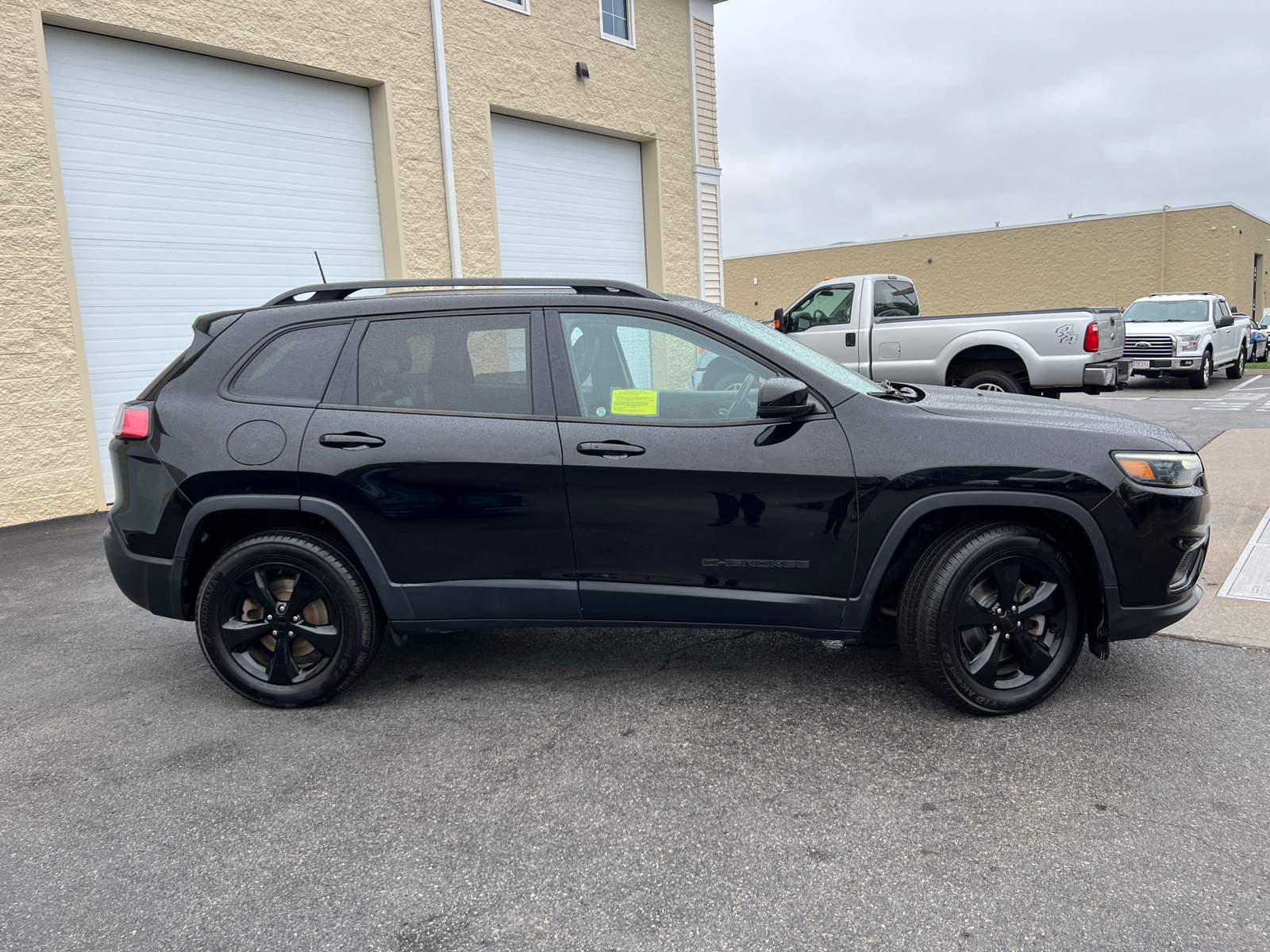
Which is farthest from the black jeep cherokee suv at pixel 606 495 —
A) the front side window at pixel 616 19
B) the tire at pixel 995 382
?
the front side window at pixel 616 19

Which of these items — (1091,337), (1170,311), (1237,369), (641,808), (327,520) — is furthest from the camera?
(1237,369)

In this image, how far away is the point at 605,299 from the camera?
379 cm

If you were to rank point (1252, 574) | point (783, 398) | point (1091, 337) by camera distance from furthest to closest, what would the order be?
point (1091, 337), point (1252, 574), point (783, 398)

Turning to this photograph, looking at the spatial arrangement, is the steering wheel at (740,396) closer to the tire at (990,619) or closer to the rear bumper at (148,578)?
the tire at (990,619)

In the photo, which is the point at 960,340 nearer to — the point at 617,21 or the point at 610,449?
the point at 617,21

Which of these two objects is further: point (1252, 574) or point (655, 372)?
point (1252, 574)

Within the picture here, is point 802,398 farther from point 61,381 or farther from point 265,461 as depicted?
point 61,381

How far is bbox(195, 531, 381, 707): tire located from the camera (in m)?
3.76

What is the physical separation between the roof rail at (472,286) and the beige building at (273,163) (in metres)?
4.61

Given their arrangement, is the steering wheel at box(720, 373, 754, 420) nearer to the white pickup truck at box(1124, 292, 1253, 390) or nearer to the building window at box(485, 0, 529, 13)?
the building window at box(485, 0, 529, 13)

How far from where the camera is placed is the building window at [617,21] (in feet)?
Result: 41.1

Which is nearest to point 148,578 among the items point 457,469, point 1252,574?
point 457,469

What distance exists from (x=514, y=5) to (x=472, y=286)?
8.87 m

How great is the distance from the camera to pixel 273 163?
9.56 m
